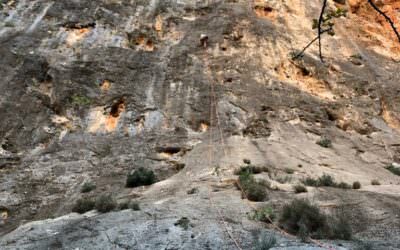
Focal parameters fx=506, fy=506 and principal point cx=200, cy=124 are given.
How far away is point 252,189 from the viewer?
34.1ft

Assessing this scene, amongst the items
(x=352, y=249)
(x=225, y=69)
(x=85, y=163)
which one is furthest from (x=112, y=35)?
(x=352, y=249)

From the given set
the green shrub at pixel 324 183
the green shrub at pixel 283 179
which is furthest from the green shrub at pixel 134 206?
the green shrub at pixel 324 183

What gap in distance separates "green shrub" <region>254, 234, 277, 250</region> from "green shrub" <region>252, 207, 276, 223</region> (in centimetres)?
119

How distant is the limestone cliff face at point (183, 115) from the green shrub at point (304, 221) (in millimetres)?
478

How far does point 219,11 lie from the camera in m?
22.3

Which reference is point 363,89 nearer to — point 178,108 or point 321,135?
point 321,135

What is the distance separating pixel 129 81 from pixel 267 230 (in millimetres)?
11186

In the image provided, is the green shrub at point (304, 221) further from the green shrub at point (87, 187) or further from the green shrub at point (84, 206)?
the green shrub at point (87, 187)

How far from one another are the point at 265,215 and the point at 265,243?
1.69 metres

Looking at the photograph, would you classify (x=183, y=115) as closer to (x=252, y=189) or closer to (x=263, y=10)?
(x=252, y=189)

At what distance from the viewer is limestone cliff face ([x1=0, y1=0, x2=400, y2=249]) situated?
29.1ft

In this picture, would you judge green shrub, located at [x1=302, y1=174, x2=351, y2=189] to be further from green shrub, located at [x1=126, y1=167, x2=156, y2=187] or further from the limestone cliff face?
green shrub, located at [x1=126, y1=167, x2=156, y2=187]

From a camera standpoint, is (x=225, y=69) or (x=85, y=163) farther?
(x=225, y=69)

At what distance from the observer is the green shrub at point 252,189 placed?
33.4 ft
